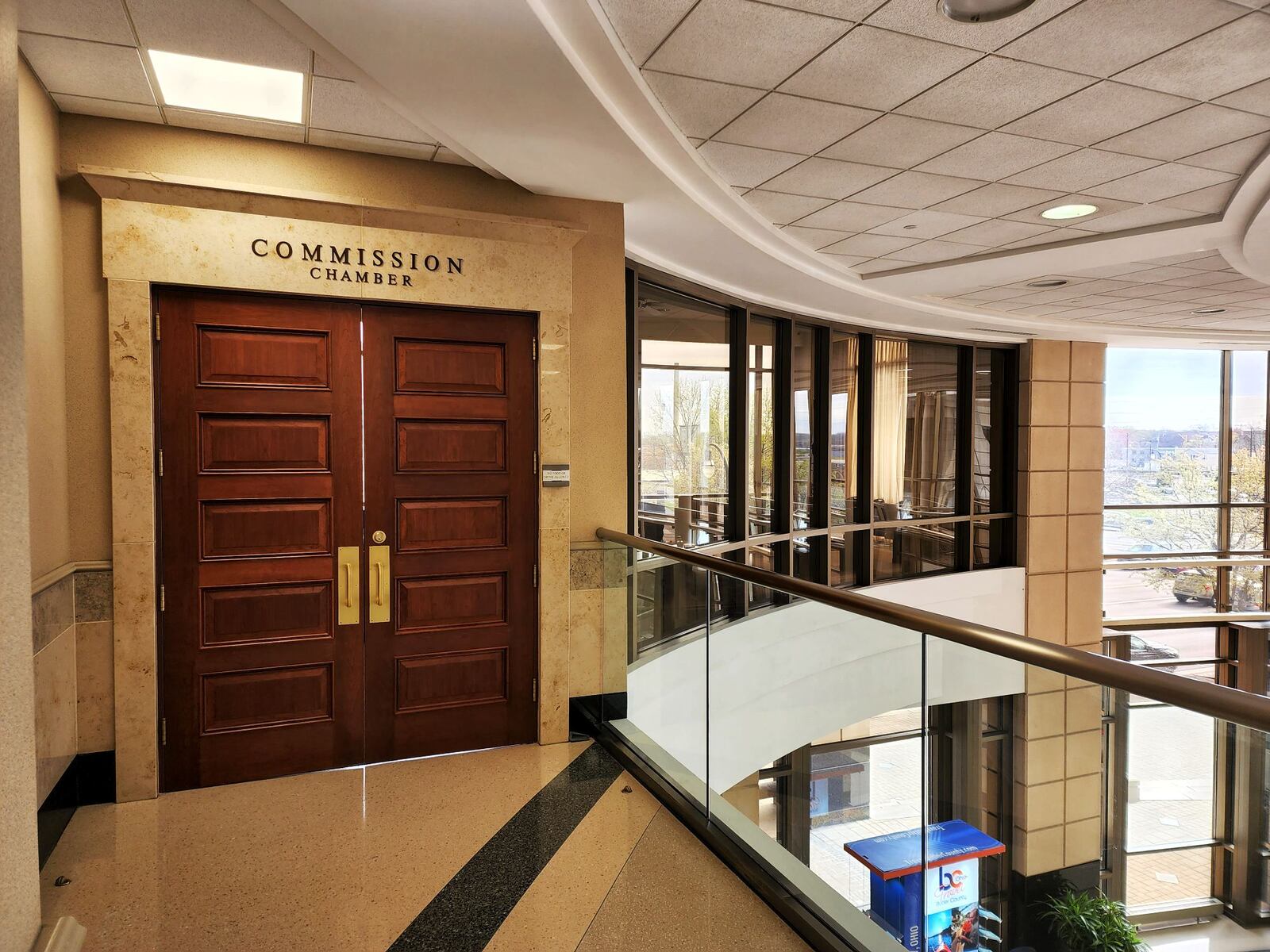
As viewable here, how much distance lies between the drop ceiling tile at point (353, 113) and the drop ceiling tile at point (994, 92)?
2.07 metres

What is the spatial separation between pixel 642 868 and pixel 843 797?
76cm

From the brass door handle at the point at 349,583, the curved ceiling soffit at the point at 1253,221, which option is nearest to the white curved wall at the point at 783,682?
the brass door handle at the point at 349,583

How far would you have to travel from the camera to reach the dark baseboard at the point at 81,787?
3.17 meters

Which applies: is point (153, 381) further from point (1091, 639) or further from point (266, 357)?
point (1091, 639)

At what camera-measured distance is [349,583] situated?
3871mm

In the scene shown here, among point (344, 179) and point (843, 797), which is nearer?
point (843, 797)

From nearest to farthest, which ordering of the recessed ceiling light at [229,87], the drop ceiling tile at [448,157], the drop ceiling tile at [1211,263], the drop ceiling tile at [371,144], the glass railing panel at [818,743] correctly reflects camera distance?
the glass railing panel at [818,743] < the recessed ceiling light at [229,87] < the drop ceiling tile at [371,144] < the drop ceiling tile at [448,157] < the drop ceiling tile at [1211,263]

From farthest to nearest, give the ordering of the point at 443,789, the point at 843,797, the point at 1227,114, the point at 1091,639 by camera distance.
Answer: the point at 1091,639 < the point at 443,789 < the point at 1227,114 < the point at 843,797

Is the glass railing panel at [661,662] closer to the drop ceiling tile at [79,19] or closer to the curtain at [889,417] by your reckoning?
the drop ceiling tile at [79,19]

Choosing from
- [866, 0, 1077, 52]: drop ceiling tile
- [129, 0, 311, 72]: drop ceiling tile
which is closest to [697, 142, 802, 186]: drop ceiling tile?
[866, 0, 1077, 52]: drop ceiling tile

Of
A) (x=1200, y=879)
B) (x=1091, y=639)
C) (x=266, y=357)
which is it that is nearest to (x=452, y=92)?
(x=266, y=357)

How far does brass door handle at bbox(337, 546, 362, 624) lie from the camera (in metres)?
3.86

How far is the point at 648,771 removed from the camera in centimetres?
364

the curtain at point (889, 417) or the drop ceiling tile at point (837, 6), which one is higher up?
the drop ceiling tile at point (837, 6)
